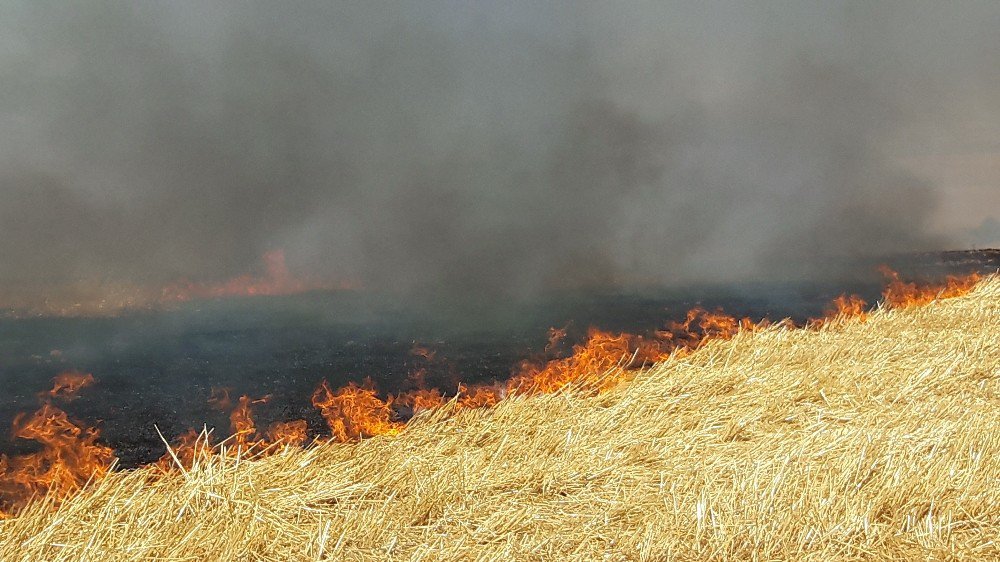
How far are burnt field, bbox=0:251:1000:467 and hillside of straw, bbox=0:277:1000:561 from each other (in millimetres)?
5422

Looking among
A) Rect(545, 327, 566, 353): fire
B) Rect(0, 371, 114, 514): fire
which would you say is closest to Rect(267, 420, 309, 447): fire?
Rect(0, 371, 114, 514): fire

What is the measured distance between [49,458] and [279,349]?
9.11 metres

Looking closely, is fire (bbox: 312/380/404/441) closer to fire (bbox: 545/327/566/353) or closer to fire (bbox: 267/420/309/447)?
fire (bbox: 267/420/309/447)

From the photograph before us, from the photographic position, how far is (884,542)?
4961 millimetres

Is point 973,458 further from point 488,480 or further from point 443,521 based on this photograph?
point 443,521

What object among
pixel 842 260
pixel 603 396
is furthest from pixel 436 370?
pixel 842 260

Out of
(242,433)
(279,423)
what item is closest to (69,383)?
(279,423)

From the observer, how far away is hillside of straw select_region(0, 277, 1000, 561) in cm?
491

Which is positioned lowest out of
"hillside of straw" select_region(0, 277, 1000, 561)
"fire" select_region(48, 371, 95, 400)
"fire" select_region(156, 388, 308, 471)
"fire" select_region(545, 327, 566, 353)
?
"fire" select_region(545, 327, 566, 353)

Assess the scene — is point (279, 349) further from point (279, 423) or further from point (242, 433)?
point (242, 433)

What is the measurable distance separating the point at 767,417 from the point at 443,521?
3837 mm

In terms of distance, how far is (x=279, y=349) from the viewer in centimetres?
2011

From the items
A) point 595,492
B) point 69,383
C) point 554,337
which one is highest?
point 595,492

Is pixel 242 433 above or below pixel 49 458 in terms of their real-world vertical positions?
above
